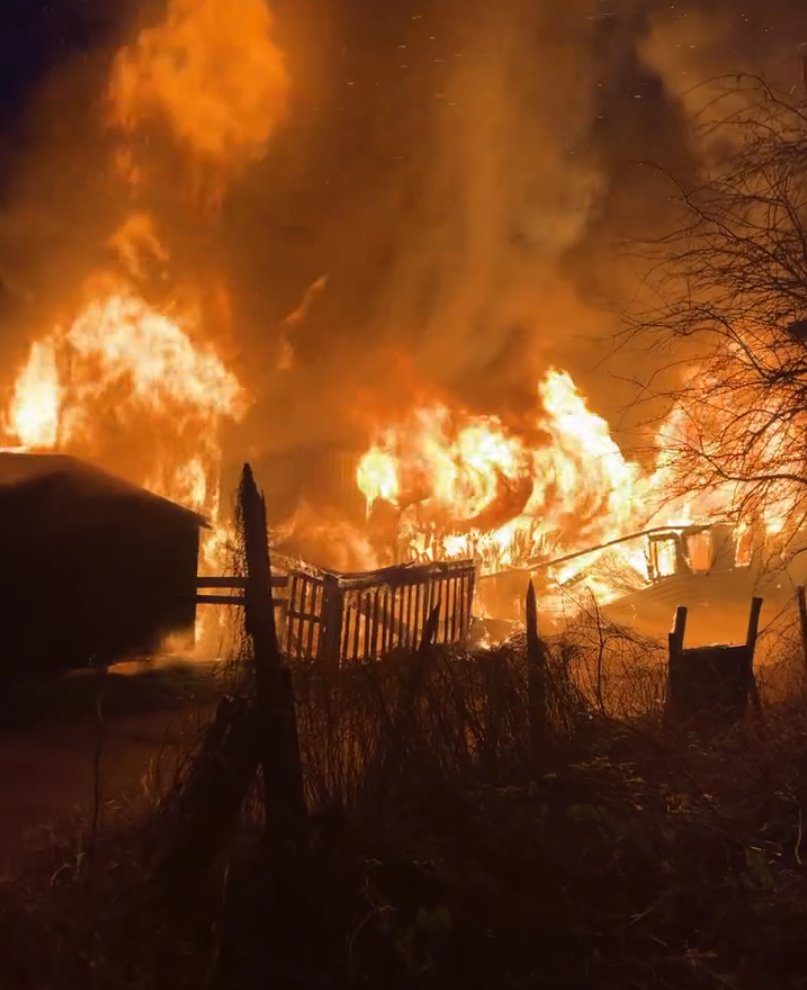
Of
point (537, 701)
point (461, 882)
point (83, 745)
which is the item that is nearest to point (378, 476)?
point (83, 745)

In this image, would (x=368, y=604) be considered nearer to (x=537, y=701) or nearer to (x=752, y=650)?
(x=752, y=650)

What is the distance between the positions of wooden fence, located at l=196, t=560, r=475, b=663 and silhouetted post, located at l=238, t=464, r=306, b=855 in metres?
6.23

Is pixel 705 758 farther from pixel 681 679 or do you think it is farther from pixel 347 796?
pixel 347 796

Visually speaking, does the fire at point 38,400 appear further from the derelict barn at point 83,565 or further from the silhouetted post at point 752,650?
the silhouetted post at point 752,650

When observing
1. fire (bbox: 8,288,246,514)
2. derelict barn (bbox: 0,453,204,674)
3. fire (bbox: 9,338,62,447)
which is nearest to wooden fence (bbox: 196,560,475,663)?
derelict barn (bbox: 0,453,204,674)

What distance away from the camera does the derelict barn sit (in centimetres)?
1256

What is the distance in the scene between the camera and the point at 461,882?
445 cm

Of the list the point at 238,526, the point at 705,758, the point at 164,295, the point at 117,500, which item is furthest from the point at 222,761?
the point at 164,295

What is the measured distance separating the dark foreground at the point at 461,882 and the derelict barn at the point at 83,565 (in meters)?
7.41

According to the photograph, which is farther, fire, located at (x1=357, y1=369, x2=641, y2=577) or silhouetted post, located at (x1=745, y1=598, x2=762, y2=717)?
fire, located at (x1=357, y1=369, x2=641, y2=577)

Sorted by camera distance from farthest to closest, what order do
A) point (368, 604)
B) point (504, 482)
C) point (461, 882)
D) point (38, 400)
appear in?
point (504, 482) < point (38, 400) < point (368, 604) < point (461, 882)

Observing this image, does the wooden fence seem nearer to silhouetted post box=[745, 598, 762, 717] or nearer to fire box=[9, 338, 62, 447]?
silhouetted post box=[745, 598, 762, 717]

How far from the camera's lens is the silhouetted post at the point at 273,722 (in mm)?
3998

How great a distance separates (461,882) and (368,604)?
7.61m
